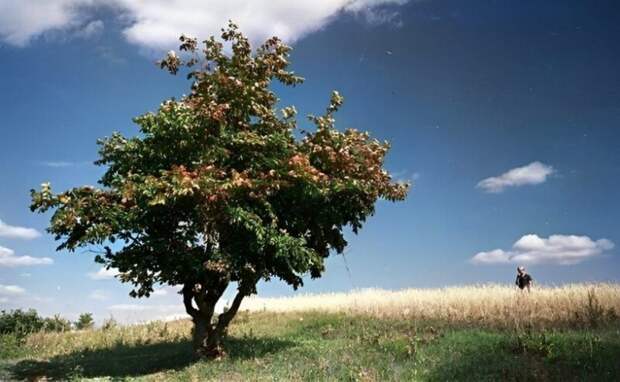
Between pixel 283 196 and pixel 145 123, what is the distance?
4932mm

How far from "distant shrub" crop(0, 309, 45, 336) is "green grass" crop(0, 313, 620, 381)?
167 inches

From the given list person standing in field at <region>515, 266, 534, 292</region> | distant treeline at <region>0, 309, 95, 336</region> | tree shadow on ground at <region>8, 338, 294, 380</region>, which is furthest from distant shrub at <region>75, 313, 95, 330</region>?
person standing in field at <region>515, 266, 534, 292</region>

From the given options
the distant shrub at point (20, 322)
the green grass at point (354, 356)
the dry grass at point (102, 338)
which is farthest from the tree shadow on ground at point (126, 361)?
the distant shrub at point (20, 322)

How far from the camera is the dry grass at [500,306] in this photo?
25.4m

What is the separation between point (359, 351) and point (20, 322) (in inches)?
919

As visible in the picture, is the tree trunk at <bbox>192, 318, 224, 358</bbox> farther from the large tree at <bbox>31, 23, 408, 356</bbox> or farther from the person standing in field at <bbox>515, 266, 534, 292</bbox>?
the person standing in field at <bbox>515, 266, 534, 292</bbox>

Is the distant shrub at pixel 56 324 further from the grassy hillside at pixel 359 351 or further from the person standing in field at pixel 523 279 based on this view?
Result: the person standing in field at pixel 523 279

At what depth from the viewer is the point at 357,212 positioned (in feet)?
69.8

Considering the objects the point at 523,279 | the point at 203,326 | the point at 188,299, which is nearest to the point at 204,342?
the point at 203,326

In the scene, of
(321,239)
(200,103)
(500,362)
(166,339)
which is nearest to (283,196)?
(321,239)

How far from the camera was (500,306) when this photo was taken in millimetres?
28422

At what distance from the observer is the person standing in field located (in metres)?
30.9

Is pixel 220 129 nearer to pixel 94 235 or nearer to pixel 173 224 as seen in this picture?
pixel 173 224

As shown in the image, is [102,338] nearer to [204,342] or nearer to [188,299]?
[204,342]
